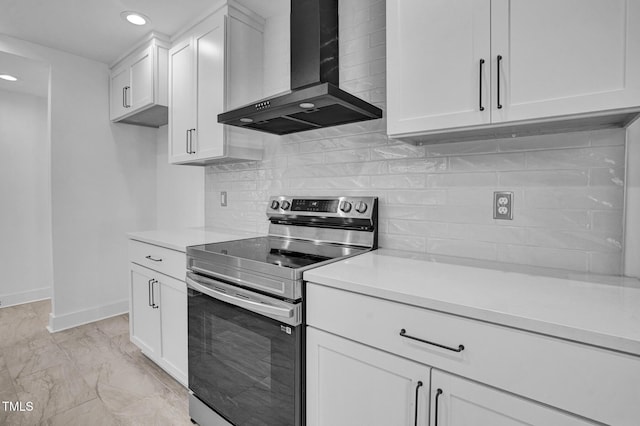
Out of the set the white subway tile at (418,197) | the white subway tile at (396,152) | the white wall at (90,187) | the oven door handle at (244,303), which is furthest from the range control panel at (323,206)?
the white wall at (90,187)

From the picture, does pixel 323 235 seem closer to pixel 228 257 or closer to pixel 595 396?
pixel 228 257

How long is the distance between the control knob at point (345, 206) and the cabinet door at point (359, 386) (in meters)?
0.73

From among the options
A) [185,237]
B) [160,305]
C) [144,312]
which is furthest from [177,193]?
[160,305]

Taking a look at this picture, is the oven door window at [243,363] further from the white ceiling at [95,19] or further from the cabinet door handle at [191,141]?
the white ceiling at [95,19]

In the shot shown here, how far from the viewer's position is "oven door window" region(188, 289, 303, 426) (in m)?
1.27

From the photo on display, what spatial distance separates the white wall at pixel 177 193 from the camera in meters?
2.96

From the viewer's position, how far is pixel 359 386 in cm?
111

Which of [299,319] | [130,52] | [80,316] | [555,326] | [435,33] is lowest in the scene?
[80,316]

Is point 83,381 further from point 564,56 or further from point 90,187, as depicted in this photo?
point 564,56

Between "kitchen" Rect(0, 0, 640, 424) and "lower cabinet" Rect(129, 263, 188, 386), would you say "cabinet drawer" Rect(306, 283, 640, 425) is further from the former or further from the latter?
"lower cabinet" Rect(129, 263, 188, 386)

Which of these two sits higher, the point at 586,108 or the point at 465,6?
the point at 465,6

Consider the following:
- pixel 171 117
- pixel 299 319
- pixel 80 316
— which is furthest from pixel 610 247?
pixel 80 316

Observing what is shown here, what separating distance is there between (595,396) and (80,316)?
152 inches

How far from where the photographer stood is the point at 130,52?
292 cm
